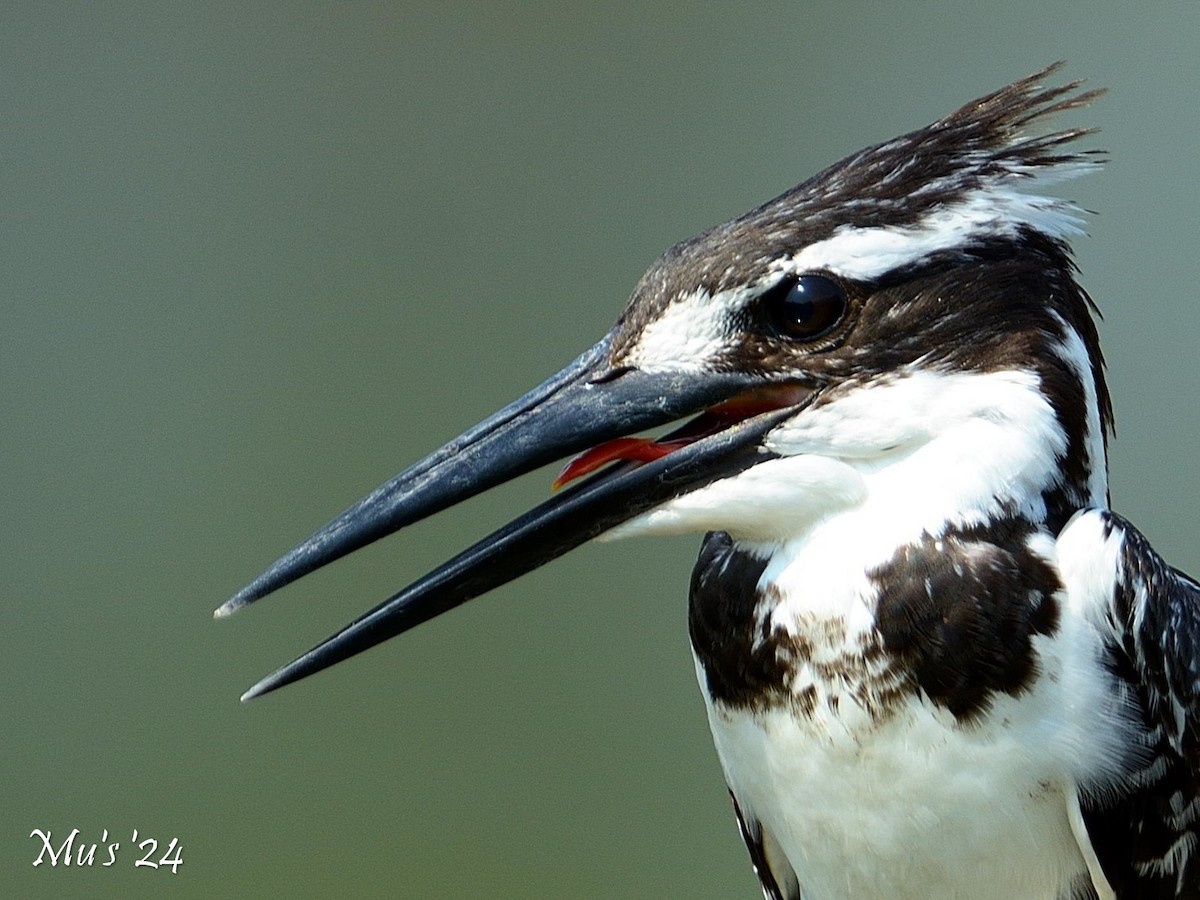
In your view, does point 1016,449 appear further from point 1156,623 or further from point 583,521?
point 583,521

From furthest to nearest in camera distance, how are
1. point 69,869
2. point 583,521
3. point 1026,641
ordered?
point 69,869 < point 583,521 < point 1026,641

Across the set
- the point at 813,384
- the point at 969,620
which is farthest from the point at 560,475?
the point at 969,620

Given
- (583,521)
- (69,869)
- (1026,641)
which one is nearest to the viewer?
(1026,641)

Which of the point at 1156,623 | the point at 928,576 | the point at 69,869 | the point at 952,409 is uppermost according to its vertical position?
the point at 952,409

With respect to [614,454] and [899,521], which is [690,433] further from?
[899,521]

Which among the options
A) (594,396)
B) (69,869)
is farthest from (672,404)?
(69,869)

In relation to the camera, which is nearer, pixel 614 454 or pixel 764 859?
pixel 614 454

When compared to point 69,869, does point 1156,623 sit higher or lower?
higher
